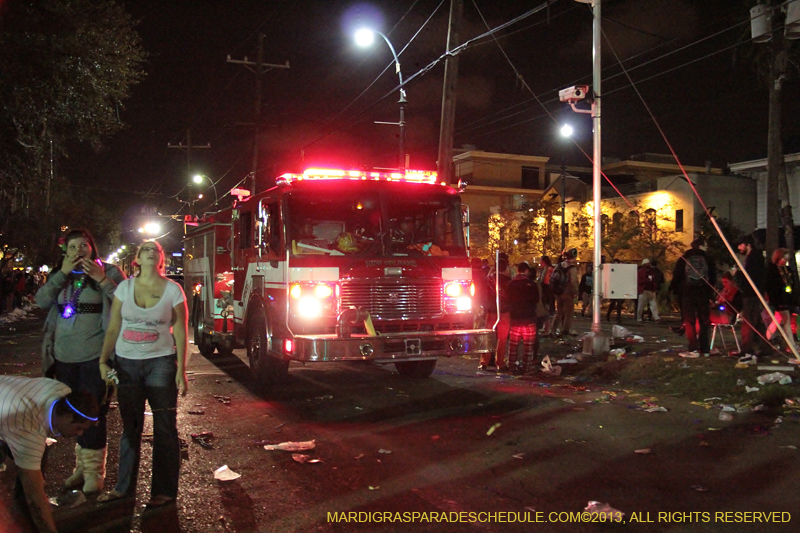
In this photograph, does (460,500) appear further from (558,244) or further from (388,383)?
(558,244)

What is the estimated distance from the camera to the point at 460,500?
16.8 feet

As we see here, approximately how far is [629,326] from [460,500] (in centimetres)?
1377

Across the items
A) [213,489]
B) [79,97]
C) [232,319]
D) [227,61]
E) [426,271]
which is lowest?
[213,489]

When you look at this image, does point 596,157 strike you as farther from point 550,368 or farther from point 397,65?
point 397,65

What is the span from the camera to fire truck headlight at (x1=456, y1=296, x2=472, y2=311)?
9484mm

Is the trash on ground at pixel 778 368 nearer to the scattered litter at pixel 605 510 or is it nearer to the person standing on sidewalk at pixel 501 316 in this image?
the person standing on sidewalk at pixel 501 316

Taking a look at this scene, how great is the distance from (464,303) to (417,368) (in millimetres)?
1919

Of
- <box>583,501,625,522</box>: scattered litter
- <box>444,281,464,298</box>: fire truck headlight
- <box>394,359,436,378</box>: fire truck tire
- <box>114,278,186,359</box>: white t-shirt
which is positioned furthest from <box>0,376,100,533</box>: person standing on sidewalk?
<box>394,359,436,378</box>: fire truck tire

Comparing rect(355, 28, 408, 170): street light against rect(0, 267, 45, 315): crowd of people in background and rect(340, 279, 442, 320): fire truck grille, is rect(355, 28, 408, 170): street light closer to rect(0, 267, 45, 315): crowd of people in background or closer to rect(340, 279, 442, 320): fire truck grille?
rect(340, 279, 442, 320): fire truck grille

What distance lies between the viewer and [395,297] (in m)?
9.00

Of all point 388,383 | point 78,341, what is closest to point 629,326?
point 388,383

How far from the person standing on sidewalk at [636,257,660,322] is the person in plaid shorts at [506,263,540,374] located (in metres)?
8.57

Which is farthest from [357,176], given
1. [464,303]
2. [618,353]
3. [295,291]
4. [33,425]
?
[33,425]

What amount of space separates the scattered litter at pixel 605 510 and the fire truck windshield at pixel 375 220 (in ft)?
15.8
